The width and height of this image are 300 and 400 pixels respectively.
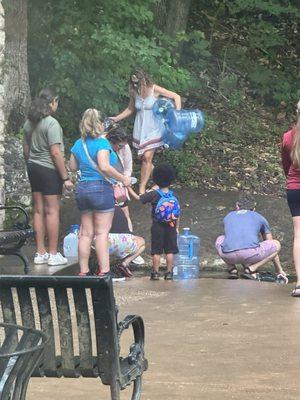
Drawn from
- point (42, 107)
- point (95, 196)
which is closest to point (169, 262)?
point (95, 196)

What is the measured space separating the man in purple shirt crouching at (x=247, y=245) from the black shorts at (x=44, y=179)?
1.78 m

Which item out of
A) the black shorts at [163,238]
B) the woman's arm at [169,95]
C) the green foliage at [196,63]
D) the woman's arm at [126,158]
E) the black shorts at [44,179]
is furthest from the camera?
the green foliage at [196,63]

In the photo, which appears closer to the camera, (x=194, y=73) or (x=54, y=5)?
(x=54, y=5)

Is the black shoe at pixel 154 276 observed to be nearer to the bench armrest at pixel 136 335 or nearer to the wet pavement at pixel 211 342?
the wet pavement at pixel 211 342

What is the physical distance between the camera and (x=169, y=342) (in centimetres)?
621

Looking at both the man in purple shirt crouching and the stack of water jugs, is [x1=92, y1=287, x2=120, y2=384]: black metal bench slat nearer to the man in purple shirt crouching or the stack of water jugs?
the man in purple shirt crouching

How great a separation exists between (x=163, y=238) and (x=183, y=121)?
309 cm

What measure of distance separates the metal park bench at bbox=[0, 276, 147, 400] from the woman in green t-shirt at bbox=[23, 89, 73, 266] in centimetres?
434

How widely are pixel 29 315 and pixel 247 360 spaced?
6.10 feet

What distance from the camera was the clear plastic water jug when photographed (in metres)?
11.5

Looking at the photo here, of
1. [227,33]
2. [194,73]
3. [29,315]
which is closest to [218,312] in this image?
[29,315]

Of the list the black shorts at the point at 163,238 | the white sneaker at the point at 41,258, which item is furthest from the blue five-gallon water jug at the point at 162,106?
the white sneaker at the point at 41,258

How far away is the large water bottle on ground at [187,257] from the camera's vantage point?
9594 millimetres

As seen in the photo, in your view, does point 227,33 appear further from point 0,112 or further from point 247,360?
point 247,360
